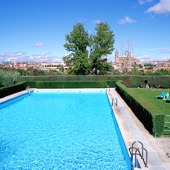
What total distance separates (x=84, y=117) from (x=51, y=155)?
22.6 feet

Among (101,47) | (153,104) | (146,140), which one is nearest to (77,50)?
(101,47)

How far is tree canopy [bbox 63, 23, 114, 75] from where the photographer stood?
40.2m

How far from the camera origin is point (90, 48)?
41750 mm

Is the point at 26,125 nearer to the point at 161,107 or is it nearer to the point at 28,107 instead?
the point at 28,107

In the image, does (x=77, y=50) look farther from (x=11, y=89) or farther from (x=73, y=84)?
(x=11, y=89)

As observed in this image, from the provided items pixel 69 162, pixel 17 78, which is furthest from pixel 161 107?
pixel 17 78

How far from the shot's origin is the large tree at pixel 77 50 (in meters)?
39.9

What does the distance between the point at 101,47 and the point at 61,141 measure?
31.9 m

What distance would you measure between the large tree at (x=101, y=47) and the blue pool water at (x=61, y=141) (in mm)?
23512

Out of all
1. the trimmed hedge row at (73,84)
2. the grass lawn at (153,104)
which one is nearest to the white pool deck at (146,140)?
the grass lawn at (153,104)

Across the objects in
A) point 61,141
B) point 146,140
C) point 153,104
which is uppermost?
point 153,104

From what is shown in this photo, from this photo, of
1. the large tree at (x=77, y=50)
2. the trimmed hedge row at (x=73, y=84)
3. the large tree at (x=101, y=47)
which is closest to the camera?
the trimmed hedge row at (x=73, y=84)

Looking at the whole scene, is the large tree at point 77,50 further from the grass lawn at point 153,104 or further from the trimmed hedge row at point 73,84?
the grass lawn at point 153,104

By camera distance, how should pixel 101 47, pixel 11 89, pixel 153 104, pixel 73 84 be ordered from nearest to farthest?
pixel 153 104 < pixel 11 89 < pixel 73 84 < pixel 101 47
